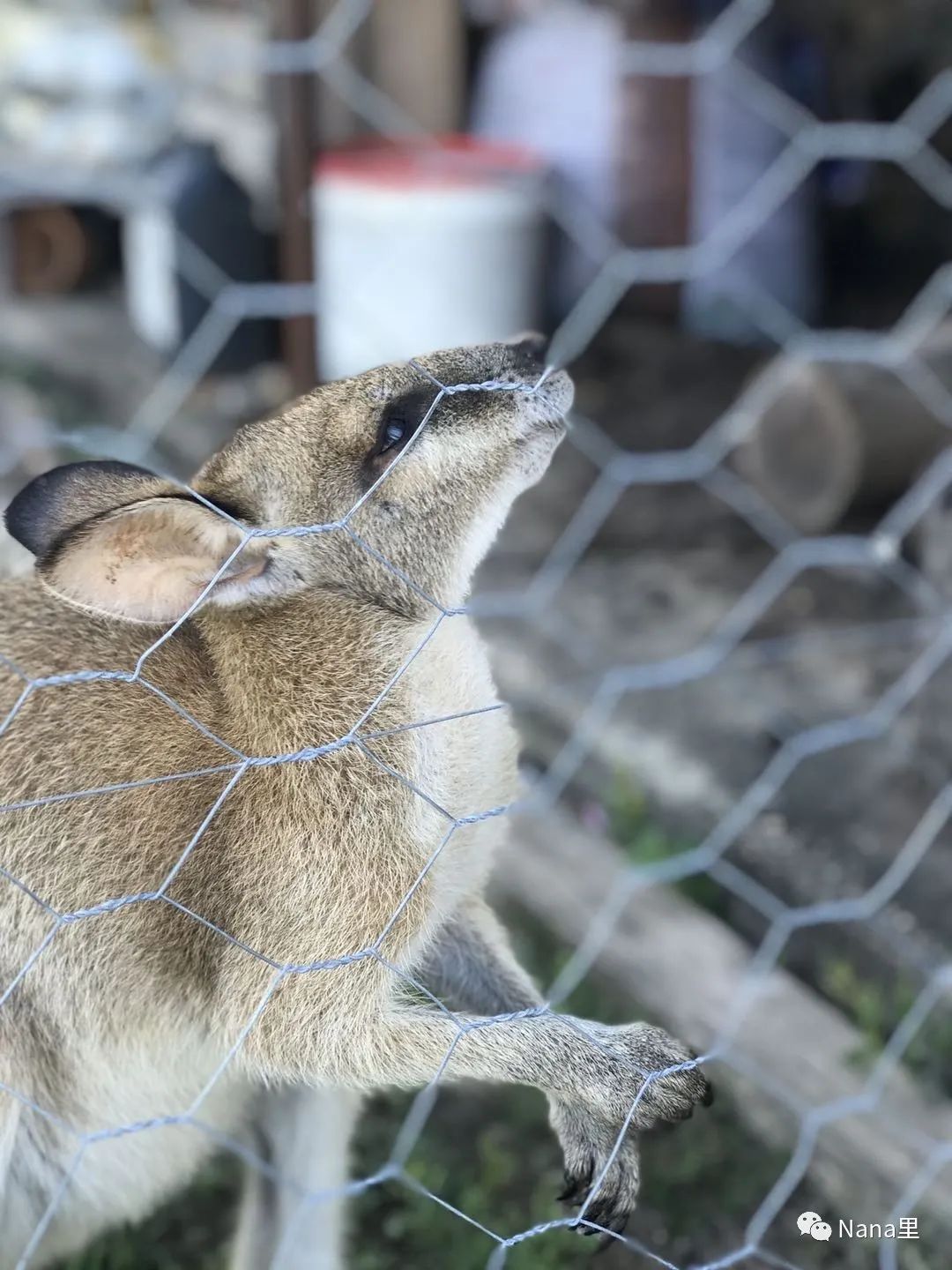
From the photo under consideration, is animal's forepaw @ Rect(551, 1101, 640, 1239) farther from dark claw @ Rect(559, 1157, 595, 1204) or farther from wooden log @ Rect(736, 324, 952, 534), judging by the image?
wooden log @ Rect(736, 324, 952, 534)

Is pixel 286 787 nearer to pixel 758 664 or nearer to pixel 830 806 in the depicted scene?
pixel 830 806

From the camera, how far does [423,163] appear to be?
11.3ft

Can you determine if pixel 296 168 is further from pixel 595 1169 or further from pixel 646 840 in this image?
pixel 595 1169

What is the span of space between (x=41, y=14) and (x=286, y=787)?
3.41m

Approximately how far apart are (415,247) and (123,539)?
2301 mm

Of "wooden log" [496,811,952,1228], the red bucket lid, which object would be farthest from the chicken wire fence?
the red bucket lid

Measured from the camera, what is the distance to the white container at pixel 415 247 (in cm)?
334

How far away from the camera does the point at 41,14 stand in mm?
4000

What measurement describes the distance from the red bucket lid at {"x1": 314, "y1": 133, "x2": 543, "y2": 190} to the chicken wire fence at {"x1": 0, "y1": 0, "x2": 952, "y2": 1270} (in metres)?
0.17

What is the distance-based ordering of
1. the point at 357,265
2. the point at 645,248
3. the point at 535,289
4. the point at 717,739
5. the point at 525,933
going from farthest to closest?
1. the point at 645,248
2. the point at 535,289
3. the point at 357,265
4. the point at 717,739
5. the point at 525,933

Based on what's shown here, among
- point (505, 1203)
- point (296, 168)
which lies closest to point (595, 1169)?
point (505, 1203)

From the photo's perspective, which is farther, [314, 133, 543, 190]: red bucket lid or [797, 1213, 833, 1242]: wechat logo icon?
[314, 133, 543, 190]: red bucket lid

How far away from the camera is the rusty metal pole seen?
3.22 metres

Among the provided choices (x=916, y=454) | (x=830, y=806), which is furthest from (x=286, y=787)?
(x=916, y=454)
